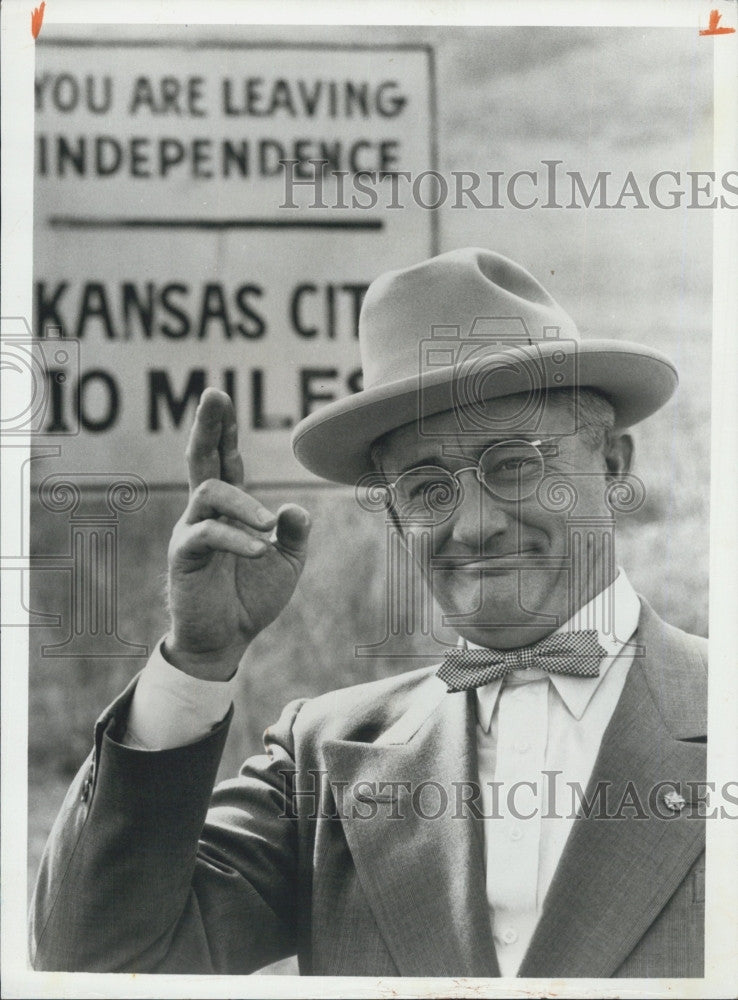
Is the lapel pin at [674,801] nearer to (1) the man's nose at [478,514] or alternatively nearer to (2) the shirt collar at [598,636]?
(2) the shirt collar at [598,636]

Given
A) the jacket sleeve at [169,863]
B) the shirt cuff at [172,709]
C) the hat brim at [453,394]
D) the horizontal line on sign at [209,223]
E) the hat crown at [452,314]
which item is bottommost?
the jacket sleeve at [169,863]

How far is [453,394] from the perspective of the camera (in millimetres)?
2879

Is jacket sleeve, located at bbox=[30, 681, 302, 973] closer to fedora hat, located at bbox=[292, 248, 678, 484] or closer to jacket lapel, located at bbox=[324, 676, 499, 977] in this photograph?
jacket lapel, located at bbox=[324, 676, 499, 977]

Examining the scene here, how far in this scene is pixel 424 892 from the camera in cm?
284

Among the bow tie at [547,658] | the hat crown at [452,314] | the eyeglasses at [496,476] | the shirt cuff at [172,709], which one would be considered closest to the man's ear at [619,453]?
the eyeglasses at [496,476]

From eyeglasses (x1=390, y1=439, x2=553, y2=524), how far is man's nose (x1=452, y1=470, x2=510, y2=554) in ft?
0.04

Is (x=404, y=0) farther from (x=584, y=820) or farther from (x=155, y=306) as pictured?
(x=584, y=820)

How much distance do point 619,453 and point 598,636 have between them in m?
0.45

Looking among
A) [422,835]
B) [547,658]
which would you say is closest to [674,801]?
[547,658]

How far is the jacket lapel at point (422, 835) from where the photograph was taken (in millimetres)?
2830

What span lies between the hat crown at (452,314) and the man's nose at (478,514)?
0.30 meters

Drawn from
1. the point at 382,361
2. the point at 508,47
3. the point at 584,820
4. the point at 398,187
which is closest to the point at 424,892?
the point at 584,820

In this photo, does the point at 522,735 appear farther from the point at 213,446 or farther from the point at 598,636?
the point at 213,446

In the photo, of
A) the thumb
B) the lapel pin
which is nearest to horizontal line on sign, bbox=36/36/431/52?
the thumb
